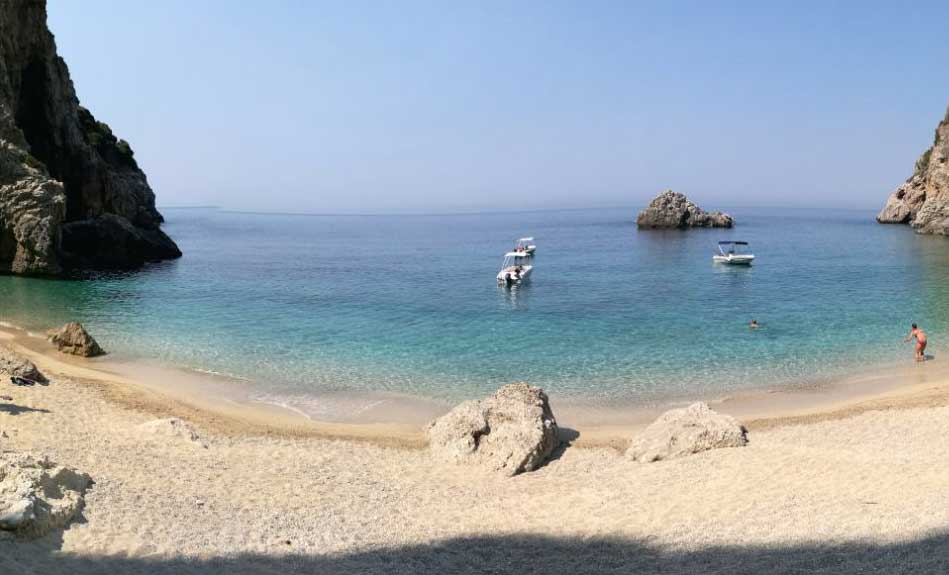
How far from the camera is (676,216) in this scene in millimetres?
114500

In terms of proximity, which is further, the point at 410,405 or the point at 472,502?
the point at 410,405

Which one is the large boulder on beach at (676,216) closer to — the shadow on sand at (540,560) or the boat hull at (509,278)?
the boat hull at (509,278)

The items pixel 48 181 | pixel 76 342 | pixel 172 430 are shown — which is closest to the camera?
pixel 172 430

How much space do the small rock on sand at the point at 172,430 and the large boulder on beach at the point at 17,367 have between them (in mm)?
6130

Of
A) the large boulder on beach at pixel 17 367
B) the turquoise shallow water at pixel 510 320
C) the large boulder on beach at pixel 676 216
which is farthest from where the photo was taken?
the large boulder on beach at pixel 676 216

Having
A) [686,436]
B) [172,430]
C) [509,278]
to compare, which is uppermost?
[509,278]

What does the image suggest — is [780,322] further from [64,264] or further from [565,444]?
[64,264]

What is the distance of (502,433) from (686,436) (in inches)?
159

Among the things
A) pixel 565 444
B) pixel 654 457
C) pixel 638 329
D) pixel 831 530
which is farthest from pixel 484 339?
pixel 831 530

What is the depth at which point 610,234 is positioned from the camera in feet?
366

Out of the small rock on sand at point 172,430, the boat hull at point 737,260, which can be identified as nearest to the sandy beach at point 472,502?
the small rock on sand at point 172,430

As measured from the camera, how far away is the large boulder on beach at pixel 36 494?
31.3 feet

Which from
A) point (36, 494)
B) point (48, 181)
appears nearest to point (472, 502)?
point (36, 494)

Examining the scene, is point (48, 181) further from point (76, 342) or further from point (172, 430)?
point (172, 430)
